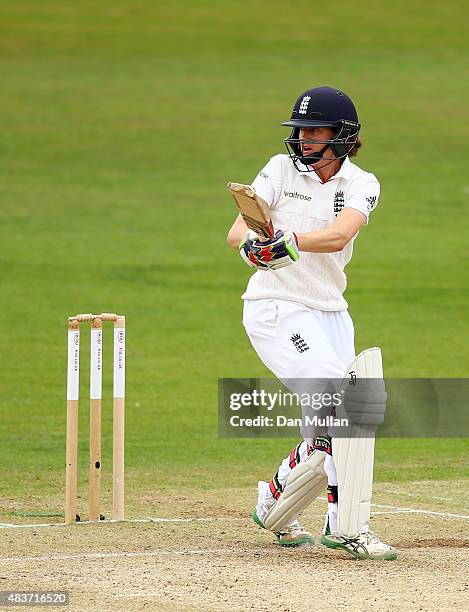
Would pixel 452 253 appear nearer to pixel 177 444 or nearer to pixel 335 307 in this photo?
pixel 177 444

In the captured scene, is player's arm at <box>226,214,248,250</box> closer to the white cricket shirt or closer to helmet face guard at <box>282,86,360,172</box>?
the white cricket shirt

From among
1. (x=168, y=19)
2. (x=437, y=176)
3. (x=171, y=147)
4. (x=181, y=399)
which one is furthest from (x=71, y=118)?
(x=181, y=399)

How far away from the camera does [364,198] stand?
20.7 ft

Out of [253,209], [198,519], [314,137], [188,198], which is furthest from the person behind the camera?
[188,198]

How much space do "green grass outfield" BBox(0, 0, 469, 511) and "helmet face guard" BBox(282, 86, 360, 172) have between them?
2.68 meters

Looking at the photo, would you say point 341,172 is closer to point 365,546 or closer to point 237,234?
point 237,234

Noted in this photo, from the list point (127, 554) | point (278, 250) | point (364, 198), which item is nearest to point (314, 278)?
point (364, 198)

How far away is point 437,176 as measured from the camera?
24.5 m

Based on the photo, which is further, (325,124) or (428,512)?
(428,512)

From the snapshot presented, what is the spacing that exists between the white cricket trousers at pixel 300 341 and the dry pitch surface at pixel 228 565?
18.7 inches

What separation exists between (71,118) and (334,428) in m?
22.6

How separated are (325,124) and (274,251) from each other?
0.82m

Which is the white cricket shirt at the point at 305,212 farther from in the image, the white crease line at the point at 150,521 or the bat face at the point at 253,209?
the white crease line at the point at 150,521

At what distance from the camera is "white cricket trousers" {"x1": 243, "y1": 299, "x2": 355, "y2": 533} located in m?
6.25
